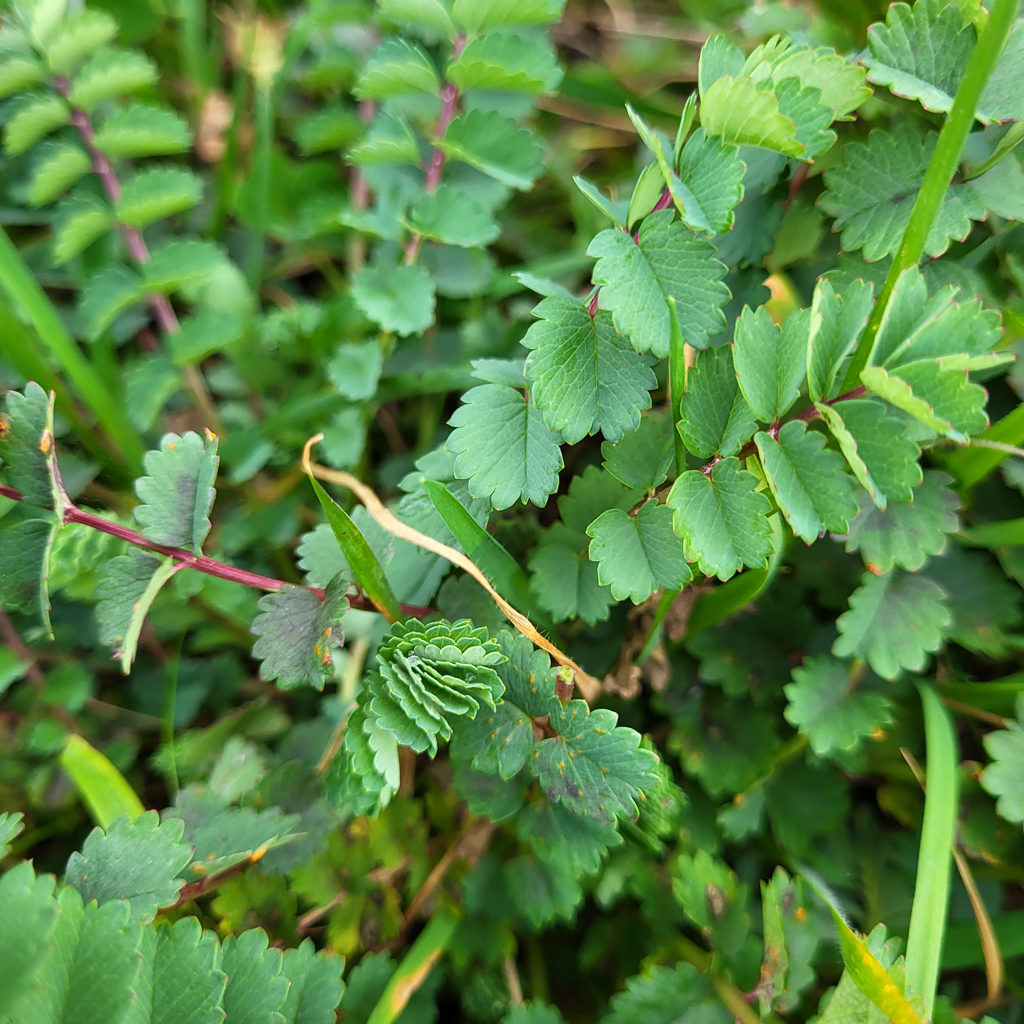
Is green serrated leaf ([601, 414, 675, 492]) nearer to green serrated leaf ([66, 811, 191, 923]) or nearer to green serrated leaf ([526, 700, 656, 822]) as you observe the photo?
green serrated leaf ([526, 700, 656, 822])

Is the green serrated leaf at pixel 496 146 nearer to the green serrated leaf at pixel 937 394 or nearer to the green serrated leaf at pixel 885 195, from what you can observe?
the green serrated leaf at pixel 885 195

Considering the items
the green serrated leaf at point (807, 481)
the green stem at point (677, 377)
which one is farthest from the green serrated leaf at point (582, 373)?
the green serrated leaf at point (807, 481)

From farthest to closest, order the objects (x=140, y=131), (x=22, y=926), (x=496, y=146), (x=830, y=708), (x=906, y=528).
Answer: (x=140, y=131), (x=496, y=146), (x=830, y=708), (x=906, y=528), (x=22, y=926)

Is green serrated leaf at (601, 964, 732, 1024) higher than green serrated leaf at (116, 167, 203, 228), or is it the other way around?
green serrated leaf at (116, 167, 203, 228)

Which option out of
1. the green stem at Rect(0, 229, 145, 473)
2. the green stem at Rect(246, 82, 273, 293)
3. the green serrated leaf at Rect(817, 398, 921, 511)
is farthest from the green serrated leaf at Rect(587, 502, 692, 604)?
the green stem at Rect(246, 82, 273, 293)

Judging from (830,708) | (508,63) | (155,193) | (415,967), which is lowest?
(415,967)

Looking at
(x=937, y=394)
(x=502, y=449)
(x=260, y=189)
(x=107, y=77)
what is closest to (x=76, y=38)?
(x=107, y=77)

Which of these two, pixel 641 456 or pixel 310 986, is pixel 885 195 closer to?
pixel 641 456
